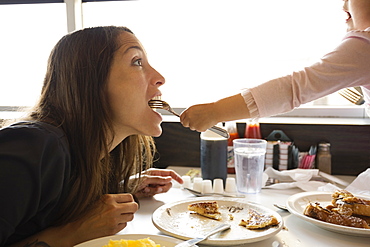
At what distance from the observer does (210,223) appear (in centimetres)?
118

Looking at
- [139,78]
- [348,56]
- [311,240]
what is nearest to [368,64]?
[348,56]

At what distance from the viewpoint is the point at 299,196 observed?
140cm

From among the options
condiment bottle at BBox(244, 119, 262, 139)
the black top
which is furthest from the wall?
the black top

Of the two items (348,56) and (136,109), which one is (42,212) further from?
(348,56)

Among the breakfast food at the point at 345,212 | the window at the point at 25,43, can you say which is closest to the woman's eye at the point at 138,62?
the breakfast food at the point at 345,212

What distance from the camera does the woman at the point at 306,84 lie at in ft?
4.07

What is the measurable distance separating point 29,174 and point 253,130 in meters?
1.34

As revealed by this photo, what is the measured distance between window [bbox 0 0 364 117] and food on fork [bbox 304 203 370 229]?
1.37 m

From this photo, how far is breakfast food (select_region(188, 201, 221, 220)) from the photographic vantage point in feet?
4.02

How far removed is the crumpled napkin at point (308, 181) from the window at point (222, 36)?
2.52ft

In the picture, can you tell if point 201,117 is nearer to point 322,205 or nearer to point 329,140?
point 322,205

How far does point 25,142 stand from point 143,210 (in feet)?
1.92

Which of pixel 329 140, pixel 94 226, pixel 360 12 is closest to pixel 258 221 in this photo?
pixel 94 226

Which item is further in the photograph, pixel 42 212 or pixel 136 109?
pixel 136 109
